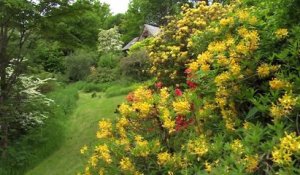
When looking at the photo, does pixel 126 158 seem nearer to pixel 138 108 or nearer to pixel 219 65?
pixel 138 108

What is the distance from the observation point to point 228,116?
105 inches

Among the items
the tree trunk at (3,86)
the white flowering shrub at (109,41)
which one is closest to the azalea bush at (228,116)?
the tree trunk at (3,86)

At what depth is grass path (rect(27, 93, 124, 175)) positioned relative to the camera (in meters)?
9.13

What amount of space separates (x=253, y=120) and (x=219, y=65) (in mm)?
476

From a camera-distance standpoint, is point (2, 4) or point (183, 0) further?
point (183, 0)

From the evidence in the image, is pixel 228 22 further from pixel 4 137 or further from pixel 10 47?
pixel 10 47

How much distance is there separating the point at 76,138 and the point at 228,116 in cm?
933

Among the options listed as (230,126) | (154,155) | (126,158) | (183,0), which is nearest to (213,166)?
(230,126)

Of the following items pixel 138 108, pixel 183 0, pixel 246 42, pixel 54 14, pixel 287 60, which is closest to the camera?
pixel 287 60

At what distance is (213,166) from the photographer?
2240 millimetres

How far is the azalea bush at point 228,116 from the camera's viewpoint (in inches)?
83.1

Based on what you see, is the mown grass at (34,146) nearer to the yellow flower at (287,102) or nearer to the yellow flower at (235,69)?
the yellow flower at (235,69)

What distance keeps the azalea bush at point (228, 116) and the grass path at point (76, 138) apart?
324 centimetres

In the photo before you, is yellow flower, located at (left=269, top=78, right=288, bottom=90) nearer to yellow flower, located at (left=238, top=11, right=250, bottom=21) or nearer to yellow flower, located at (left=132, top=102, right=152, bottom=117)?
yellow flower, located at (left=238, top=11, right=250, bottom=21)
